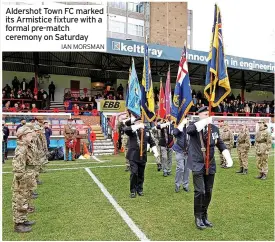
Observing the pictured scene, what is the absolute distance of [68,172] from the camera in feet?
38.8

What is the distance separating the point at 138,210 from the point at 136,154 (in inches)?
61.1

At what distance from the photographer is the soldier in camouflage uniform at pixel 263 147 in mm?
10727

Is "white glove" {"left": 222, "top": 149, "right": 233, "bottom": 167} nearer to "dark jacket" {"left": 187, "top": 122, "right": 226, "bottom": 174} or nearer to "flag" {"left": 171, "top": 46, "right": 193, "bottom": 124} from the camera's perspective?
"dark jacket" {"left": 187, "top": 122, "right": 226, "bottom": 174}

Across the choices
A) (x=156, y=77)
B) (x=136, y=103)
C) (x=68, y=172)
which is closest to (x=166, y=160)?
(x=136, y=103)

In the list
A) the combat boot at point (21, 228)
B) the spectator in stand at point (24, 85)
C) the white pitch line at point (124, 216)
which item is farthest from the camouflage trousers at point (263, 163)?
the spectator in stand at point (24, 85)

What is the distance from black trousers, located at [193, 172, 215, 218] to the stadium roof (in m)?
18.0

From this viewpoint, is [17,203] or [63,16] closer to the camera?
[17,203]

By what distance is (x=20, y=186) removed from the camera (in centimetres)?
566

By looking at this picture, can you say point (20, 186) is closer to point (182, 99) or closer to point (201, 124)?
point (201, 124)

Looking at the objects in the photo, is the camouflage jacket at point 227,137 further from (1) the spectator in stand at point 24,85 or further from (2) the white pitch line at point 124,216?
(1) the spectator in stand at point 24,85

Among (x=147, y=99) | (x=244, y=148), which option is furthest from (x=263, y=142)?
(x=147, y=99)

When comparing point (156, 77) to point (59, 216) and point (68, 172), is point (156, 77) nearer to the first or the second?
point (68, 172)

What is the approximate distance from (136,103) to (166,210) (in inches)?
167

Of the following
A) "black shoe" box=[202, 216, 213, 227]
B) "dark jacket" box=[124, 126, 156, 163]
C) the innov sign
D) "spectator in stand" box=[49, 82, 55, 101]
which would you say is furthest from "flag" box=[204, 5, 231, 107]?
"spectator in stand" box=[49, 82, 55, 101]
